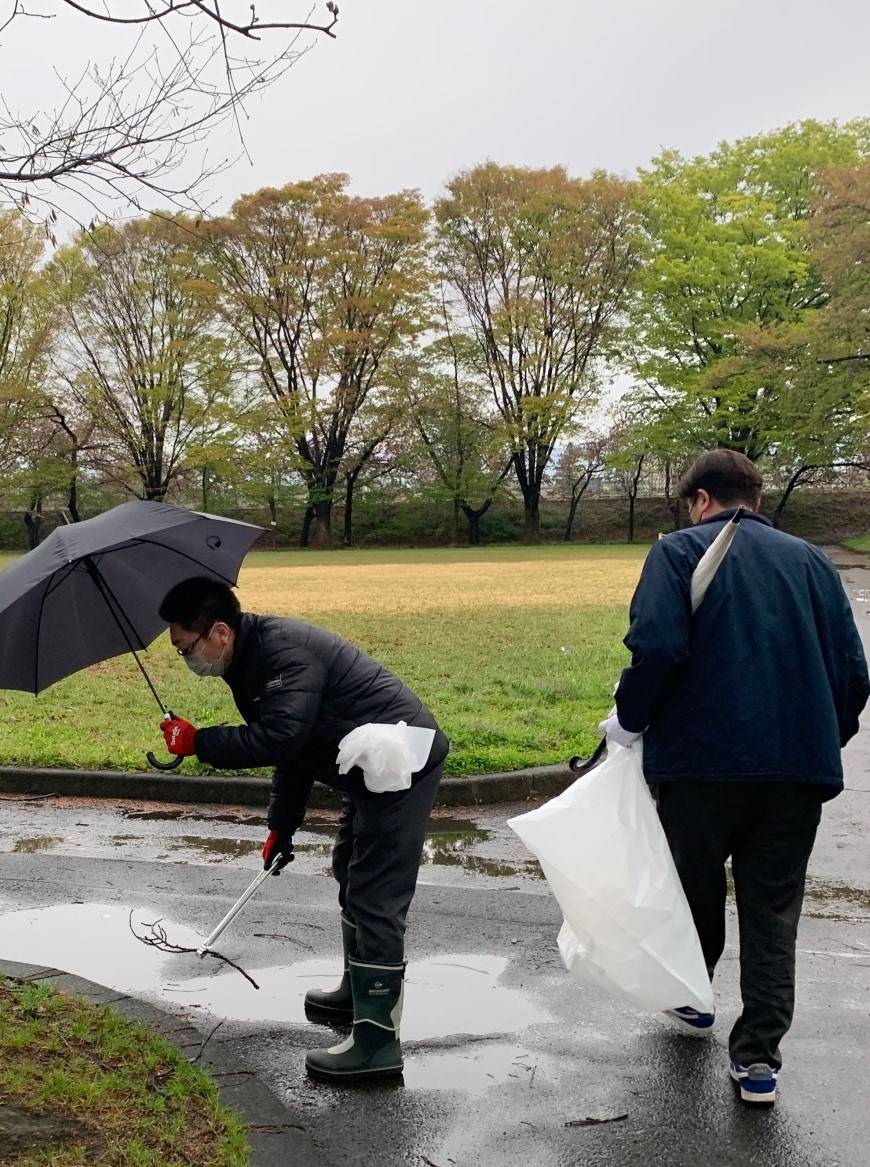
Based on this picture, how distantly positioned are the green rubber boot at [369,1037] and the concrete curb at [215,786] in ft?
11.4

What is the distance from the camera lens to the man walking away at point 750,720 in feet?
9.70

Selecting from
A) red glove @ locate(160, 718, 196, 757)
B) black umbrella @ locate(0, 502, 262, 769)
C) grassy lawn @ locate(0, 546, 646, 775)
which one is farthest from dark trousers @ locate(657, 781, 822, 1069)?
grassy lawn @ locate(0, 546, 646, 775)

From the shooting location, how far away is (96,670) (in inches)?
462

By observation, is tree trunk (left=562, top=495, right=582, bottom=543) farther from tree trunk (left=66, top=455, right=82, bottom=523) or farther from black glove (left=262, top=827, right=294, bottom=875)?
black glove (left=262, top=827, right=294, bottom=875)

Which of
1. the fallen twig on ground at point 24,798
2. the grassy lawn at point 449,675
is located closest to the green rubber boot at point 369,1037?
the grassy lawn at point 449,675

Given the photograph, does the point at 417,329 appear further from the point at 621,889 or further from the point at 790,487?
the point at 621,889

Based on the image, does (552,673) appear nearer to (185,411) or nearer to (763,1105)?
(763,1105)

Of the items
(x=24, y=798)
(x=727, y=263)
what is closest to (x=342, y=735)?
(x=24, y=798)

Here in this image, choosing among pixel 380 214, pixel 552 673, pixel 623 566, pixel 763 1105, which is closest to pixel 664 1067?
pixel 763 1105

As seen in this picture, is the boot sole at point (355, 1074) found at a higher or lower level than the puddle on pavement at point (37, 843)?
higher

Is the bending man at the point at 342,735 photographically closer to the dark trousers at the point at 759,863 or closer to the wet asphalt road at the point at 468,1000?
the wet asphalt road at the point at 468,1000

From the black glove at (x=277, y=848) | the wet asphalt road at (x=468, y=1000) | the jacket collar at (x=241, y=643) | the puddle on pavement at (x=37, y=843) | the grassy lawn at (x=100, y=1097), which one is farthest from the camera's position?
the puddle on pavement at (x=37, y=843)

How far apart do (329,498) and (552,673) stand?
36810 millimetres

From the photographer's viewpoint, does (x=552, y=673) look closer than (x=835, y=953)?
No
